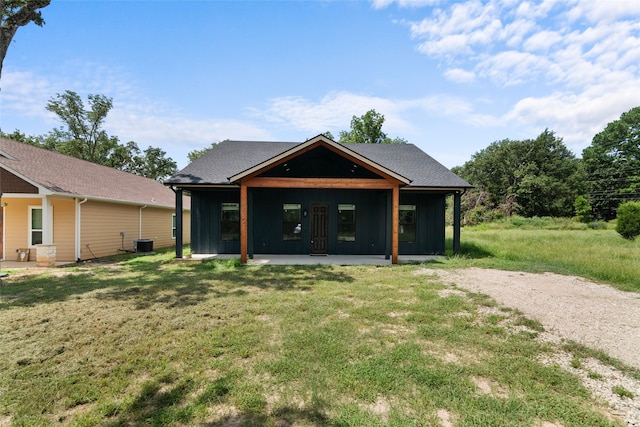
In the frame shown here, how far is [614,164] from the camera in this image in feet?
142

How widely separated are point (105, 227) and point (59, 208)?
1.67m

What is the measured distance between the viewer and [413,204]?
12102 millimetres

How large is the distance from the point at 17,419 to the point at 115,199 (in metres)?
11.2

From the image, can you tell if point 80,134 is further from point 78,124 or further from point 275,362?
point 275,362

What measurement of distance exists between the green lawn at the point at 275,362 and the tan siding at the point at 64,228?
16.6 feet

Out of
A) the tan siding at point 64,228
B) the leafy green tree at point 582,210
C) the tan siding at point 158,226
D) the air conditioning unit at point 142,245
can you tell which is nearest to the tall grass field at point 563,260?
the air conditioning unit at point 142,245

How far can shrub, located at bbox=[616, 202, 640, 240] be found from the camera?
52.3 ft

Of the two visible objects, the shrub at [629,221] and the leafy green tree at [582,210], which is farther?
the leafy green tree at [582,210]

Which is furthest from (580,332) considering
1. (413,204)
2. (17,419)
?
(413,204)

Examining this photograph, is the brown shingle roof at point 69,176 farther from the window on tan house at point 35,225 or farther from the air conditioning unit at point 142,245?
the air conditioning unit at point 142,245

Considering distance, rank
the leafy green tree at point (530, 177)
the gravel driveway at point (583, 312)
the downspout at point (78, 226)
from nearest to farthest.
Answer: the gravel driveway at point (583, 312) → the downspout at point (78, 226) → the leafy green tree at point (530, 177)

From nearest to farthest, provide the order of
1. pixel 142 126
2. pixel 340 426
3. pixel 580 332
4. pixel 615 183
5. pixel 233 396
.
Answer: pixel 340 426 → pixel 233 396 → pixel 580 332 → pixel 142 126 → pixel 615 183

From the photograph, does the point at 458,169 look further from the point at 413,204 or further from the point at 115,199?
the point at 115,199

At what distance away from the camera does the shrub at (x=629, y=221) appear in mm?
15945
